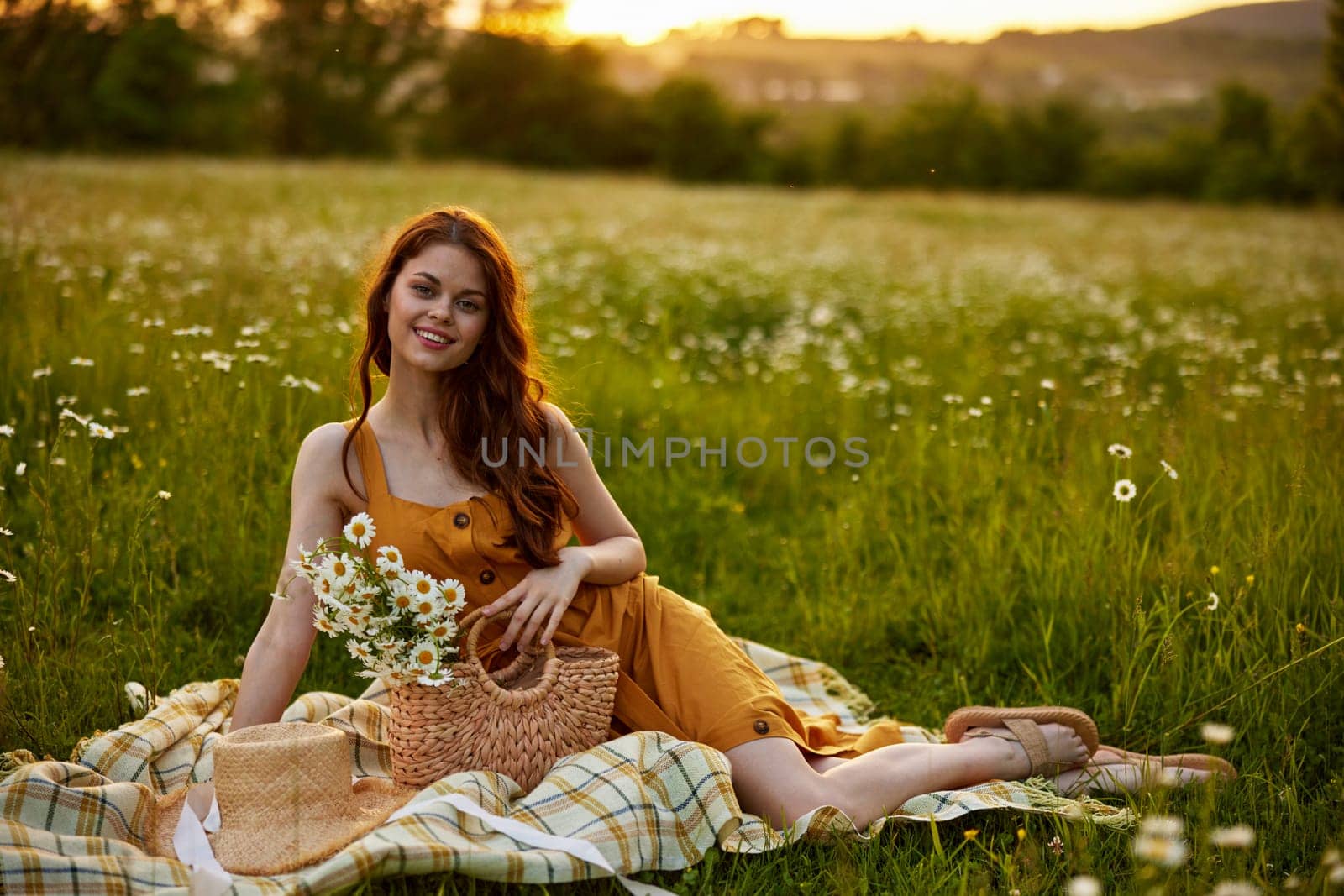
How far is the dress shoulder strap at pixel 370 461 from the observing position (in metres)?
2.75

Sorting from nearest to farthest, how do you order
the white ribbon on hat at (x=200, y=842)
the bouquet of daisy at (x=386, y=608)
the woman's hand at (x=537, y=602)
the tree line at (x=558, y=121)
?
the white ribbon on hat at (x=200, y=842) < the bouquet of daisy at (x=386, y=608) < the woman's hand at (x=537, y=602) < the tree line at (x=558, y=121)

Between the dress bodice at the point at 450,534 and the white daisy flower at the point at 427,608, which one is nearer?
the white daisy flower at the point at 427,608

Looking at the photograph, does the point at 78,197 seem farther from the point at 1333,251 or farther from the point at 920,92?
the point at 920,92

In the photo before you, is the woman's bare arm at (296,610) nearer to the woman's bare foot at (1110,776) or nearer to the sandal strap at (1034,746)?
the sandal strap at (1034,746)

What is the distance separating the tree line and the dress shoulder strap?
3362 centimetres

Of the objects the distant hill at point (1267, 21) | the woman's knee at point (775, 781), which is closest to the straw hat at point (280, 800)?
the woman's knee at point (775, 781)

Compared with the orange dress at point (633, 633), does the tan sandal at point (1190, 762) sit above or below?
below

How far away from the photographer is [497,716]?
254 centimetres

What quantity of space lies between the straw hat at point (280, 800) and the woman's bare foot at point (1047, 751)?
1559 mm

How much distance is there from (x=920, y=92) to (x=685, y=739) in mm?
50177

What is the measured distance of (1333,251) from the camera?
44.9 ft

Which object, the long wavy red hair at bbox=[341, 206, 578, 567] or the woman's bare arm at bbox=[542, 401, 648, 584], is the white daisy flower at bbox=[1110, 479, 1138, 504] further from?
the long wavy red hair at bbox=[341, 206, 578, 567]

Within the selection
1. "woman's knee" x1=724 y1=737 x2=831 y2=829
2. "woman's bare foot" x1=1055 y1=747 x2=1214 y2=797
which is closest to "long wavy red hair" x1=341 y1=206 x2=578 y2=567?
"woman's knee" x1=724 y1=737 x2=831 y2=829

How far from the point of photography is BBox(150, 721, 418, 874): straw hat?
2.33 meters
